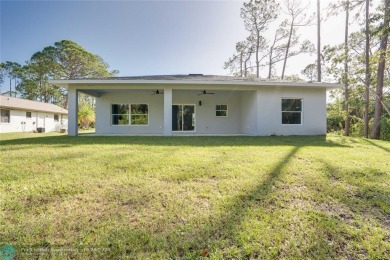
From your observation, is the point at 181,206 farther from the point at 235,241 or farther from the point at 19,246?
the point at 19,246

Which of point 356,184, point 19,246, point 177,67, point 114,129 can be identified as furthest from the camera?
point 177,67

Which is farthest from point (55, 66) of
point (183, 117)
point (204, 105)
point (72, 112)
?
point (204, 105)

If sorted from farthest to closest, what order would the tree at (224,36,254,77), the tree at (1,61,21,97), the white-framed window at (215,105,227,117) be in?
the tree at (1,61,21,97) → the tree at (224,36,254,77) → the white-framed window at (215,105,227,117)

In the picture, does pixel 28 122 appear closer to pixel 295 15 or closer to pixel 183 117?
pixel 183 117

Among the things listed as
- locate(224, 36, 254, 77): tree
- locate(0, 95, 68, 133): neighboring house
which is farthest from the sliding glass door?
locate(0, 95, 68, 133): neighboring house

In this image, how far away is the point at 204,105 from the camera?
538 inches

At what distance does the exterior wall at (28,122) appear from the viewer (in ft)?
61.8

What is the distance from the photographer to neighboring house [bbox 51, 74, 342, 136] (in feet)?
34.3

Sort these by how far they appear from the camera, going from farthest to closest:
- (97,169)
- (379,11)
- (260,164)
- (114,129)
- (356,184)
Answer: (114,129)
(379,11)
(260,164)
(97,169)
(356,184)

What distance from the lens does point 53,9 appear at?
36.8 feet

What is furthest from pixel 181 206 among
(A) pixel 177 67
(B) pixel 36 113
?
(B) pixel 36 113

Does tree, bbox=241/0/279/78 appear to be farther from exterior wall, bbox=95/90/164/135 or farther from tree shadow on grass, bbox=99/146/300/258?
tree shadow on grass, bbox=99/146/300/258

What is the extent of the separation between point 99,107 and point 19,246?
12.7 metres

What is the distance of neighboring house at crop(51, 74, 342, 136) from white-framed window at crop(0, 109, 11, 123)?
39.6ft
